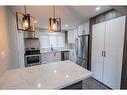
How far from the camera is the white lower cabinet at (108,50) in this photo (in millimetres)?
2246

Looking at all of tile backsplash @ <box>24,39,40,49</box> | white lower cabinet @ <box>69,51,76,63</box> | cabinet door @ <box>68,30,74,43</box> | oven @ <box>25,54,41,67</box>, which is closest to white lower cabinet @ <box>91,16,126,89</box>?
white lower cabinet @ <box>69,51,76,63</box>

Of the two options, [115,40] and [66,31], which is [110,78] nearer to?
[115,40]

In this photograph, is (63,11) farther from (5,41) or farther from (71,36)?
(71,36)

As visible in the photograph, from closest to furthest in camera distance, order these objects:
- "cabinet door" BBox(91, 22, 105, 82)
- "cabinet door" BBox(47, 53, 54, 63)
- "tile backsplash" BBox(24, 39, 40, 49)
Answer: "cabinet door" BBox(91, 22, 105, 82) → "tile backsplash" BBox(24, 39, 40, 49) → "cabinet door" BBox(47, 53, 54, 63)

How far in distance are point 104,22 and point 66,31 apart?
12.2ft

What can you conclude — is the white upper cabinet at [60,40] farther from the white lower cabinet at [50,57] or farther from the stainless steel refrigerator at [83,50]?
the stainless steel refrigerator at [83,50]

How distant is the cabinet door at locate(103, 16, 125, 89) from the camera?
7.26ft

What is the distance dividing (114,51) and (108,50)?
0.21m

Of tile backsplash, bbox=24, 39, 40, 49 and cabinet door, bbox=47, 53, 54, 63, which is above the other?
tile backsplash, bbox=24, 39, 40, 49

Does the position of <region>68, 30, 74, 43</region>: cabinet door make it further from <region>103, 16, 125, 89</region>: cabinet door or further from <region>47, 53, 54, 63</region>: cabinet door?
<region>103, 16, 125, 89</region>: cabinet door

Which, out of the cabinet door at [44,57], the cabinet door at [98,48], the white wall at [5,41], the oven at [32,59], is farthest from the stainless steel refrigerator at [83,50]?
the white wall at [5,41]

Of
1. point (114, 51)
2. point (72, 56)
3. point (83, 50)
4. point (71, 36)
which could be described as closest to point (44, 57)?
point (72, 56)
